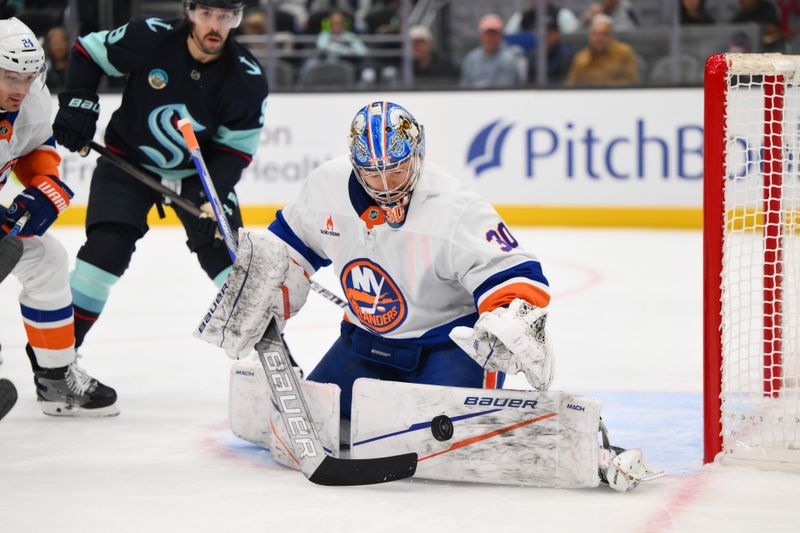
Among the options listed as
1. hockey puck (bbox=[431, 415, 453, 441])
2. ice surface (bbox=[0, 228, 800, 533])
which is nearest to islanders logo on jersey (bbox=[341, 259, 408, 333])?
hockey puck (bbox=[431, 415, 453, 441])

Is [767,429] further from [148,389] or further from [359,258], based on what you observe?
[148,389]

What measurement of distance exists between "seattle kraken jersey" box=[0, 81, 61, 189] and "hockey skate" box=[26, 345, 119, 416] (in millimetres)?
547

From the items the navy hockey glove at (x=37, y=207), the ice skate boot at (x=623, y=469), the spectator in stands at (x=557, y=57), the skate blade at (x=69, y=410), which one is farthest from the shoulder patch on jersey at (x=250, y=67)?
the spectator in stands at (x=557, y=57)

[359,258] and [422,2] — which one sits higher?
[422,2]

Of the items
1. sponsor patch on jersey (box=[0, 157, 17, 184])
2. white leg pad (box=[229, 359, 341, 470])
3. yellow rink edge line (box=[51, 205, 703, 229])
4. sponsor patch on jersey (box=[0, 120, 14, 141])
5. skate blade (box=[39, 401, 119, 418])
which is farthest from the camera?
yellow rink edge line (box=[51, 205, 703, 229])

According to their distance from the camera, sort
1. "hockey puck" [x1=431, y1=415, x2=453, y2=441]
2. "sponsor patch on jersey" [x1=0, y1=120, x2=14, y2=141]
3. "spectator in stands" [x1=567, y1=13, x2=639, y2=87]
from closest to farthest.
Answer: "hockey puck" [x1=431, y1=415, x2=453, y2=441], "sponsor patch on jersey" [x1=0, y1=120, x2=14, y2=141], "spectator in stands" [x1=567, y1=13, x2=639, y2=87]

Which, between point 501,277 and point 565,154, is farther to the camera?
point 565,154

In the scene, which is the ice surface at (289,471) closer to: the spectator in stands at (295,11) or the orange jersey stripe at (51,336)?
the orange jersey stripe at (51,336)

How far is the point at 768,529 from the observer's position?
2.36m

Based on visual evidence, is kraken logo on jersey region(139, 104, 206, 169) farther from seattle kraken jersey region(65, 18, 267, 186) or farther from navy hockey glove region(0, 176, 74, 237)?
navy hockey glove region(0, 176, 74, 237)

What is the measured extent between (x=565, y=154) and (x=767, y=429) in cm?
433

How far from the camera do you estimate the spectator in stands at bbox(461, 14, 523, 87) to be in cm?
756

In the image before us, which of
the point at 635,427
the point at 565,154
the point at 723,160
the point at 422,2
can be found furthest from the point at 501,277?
the point at 422,2

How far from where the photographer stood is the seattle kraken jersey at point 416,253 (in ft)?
8.67
